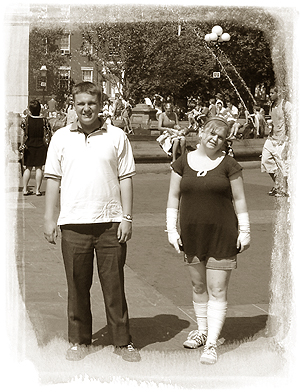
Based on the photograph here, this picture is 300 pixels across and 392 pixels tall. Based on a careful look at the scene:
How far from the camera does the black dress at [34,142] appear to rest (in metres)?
12.1

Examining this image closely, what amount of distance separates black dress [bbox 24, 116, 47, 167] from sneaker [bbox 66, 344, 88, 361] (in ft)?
25.4

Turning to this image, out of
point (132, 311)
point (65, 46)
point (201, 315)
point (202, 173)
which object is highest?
point (65, 46)

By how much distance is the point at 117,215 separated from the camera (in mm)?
4625

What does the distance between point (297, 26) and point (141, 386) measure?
8.72ft

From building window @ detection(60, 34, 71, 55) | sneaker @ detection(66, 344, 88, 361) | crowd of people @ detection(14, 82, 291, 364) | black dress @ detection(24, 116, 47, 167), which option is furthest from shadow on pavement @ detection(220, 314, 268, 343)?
building window @ detection(60, 34, 71, 55)

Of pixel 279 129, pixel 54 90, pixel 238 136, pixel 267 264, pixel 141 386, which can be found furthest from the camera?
pixel 54 90

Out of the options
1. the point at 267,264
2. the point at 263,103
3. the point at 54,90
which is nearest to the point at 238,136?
the point at 267,264

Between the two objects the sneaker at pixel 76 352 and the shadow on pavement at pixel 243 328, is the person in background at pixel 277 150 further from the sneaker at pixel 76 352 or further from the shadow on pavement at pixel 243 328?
the sneaker at pixel 76 352

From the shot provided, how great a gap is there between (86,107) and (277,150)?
26.3 ft

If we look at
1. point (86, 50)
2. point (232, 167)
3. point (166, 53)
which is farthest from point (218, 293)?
point (166, 53)

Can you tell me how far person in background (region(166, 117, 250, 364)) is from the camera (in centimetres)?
Result: 473

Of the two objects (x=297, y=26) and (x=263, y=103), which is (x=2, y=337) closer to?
(x=297, y=26)

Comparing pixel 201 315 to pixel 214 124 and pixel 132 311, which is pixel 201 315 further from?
pixel 214 124

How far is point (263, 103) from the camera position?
57062 millimetres
